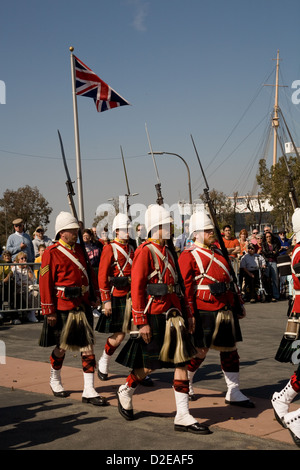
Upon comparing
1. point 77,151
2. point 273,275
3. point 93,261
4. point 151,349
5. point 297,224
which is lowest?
point 151,349

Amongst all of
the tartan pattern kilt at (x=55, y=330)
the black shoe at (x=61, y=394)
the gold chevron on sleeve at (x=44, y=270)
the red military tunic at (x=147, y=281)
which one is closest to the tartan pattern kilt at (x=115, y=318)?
the tartan pattern kilt at (x=55, y=330)

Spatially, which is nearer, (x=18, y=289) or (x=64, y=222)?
(x=64, y=222)

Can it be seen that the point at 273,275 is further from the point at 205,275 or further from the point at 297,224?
the point at 297,224

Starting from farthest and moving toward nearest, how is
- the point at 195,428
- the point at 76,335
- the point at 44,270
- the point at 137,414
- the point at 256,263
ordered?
the point at 256,263, the point at 44,270, the point at 76,335, the point at 137,414, the point at 195,428

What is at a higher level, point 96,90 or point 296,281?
point 96,90

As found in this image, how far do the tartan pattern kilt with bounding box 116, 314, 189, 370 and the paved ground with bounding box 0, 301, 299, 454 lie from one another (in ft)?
1.81

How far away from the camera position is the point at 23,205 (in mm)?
66188

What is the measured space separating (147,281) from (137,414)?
137cm

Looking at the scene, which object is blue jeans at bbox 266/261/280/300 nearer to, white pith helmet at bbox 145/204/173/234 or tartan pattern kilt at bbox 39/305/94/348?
tartan pattern kilt at bbox 39/305/94/348

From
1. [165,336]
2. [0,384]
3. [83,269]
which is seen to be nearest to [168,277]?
[165,336]

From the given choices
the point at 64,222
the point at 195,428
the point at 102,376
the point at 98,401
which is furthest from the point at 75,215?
the point at 195,428

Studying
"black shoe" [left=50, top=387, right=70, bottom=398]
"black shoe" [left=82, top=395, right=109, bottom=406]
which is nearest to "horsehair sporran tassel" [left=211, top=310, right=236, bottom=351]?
"black shoe" [left=82, top=395, right=109, bottom=406]

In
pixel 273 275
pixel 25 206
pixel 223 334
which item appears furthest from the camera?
pixel 25 206

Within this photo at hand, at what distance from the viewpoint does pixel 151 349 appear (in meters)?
6.19
